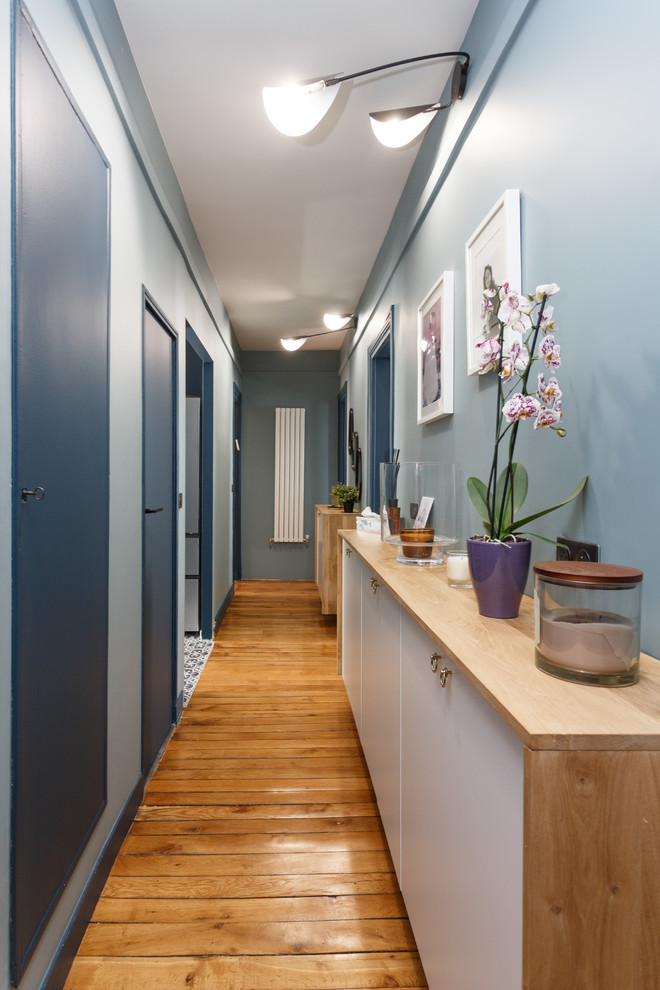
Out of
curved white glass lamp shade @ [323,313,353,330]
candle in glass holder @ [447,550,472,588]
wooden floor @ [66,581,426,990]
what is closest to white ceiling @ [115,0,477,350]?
curved white glass lamp shade @ [323,313,353,330]

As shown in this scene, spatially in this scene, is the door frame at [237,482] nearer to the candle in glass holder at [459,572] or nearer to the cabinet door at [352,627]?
the cabinet door at [352,627]

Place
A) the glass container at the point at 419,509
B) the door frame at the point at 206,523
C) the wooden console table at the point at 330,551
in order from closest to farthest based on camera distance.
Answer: the glass container at the point at 419,509, the door frame at the point at 206,523, the wooden console table at the point at 330,551

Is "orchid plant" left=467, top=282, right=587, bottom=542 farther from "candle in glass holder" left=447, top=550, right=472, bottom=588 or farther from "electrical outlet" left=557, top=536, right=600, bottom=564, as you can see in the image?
"candle in glass holder" left=447, top=550, right=472, bottom=588

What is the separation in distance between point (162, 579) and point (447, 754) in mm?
1749

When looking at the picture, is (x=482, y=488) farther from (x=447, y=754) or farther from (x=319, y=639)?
(x=319, y=639)

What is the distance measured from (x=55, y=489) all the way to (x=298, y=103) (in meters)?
1.55

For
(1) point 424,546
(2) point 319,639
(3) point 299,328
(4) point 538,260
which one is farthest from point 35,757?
(3) point 299,328

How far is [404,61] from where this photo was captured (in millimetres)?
1837

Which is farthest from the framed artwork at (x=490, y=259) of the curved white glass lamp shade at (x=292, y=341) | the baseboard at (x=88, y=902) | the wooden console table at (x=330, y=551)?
the curved white glass lamp shade at (x=292, y=341)

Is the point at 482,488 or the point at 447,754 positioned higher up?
the point at 482,488

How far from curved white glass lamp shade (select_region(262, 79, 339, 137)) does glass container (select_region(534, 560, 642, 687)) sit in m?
1.83

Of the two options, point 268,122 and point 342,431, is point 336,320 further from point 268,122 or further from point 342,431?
point 268,122

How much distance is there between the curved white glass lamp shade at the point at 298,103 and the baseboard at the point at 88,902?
2.40 m

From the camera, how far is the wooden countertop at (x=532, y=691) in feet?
1.96
